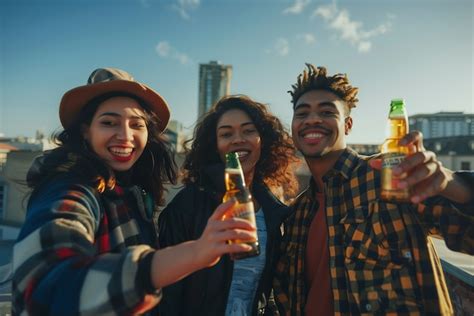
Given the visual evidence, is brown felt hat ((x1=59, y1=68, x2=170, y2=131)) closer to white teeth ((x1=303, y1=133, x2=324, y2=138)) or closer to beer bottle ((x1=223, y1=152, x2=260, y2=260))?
beer bottle ((x1=223, y1=152, x2=260, y2=260))

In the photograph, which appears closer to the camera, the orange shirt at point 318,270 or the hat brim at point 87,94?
the hat brim at point 87,94

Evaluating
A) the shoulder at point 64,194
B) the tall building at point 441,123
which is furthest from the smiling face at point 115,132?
the tall building at point 441,123

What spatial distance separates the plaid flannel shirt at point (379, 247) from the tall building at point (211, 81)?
58.2 m

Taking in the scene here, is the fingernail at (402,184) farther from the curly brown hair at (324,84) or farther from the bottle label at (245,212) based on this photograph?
the curly brown hair at (324,84)

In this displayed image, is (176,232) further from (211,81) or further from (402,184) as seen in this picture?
(211,81)

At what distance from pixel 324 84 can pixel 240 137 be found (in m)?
1.00

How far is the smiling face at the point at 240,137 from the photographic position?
318cm

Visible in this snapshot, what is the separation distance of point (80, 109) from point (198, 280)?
1.56 m

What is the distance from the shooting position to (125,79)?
7.07ft

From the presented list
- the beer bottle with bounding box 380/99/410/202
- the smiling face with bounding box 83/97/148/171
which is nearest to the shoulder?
the smiling face with bounding box 83/97/148/171

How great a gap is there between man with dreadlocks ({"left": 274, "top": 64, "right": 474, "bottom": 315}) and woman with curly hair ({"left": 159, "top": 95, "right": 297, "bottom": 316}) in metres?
0.27

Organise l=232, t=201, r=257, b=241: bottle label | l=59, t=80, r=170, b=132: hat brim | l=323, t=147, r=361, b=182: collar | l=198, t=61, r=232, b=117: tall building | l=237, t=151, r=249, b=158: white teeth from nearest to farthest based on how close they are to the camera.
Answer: l=232, t=201, r=257, b=241: bottle label, l=59, t=80, r=170, b=132: hat brim, l=323, t=147, r=361, b=182: collar, l=237, t=151, r=249, b=158: white teeth, l=198, t=61, r=232, b=117: tall building

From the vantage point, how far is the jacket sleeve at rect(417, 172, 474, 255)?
215 centimetres

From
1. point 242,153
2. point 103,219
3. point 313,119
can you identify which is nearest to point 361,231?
point 313,119
